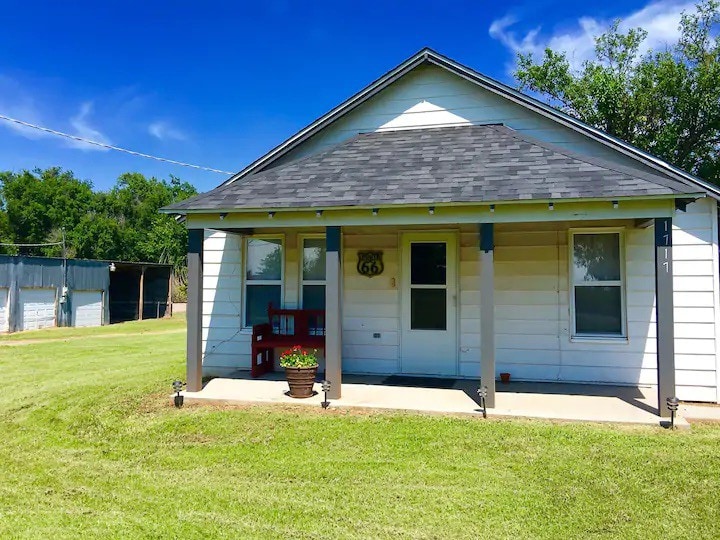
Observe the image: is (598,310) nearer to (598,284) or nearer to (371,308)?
(598,284)

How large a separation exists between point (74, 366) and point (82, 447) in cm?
625

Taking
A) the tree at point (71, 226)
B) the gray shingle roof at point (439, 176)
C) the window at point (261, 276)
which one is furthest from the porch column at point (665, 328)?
the tree at point (71, 226)

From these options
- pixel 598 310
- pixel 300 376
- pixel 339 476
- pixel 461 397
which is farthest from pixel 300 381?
pixel 598 310

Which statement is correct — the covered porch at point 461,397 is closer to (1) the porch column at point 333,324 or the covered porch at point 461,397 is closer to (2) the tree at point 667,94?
(1) the porch column at point 333,324

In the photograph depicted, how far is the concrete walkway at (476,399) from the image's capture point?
5.79 meters

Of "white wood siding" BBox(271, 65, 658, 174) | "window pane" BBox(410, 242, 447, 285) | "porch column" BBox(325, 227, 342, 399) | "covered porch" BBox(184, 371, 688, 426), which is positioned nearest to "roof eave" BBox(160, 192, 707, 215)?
"porch column" BBox(325, 227, 342, 399)

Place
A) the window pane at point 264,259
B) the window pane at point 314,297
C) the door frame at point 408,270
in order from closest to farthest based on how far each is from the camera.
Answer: the door frame at point 408,270, the window pane at point 314,297, the window pane at point 264,259

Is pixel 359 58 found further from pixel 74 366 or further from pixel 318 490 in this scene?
pixel 318 490

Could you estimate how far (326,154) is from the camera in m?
8.27

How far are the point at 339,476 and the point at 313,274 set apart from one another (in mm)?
4615

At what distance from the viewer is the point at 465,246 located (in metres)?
7.87

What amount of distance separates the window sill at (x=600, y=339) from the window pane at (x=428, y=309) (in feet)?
6.35

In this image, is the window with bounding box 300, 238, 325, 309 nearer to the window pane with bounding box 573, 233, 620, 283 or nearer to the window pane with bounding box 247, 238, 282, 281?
the window pane with bounding box 247, 238, 282, 281

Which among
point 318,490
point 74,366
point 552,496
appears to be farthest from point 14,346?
point 552,496
